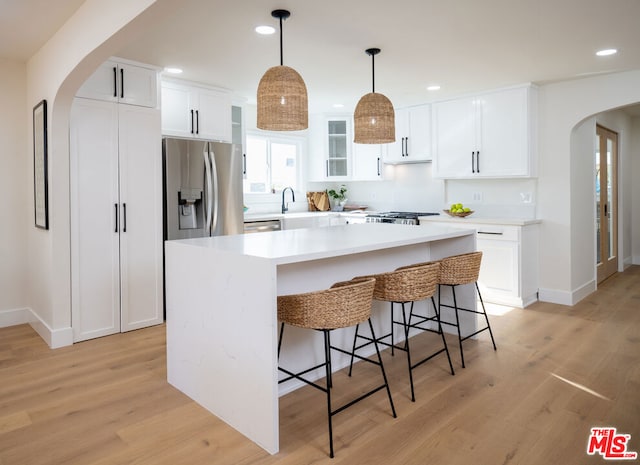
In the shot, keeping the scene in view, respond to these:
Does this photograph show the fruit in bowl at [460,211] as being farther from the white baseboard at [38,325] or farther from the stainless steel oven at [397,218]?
the white baseboard at [38,325]

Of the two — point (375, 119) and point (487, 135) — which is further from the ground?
point (487, 135)

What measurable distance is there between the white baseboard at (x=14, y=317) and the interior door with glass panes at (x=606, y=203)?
21.0 ft

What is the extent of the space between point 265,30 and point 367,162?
334cm

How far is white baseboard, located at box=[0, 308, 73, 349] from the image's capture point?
3.52 m

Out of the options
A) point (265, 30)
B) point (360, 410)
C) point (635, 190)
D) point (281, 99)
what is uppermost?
point (265, 30)

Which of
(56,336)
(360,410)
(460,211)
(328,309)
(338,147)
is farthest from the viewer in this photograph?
(338,147)

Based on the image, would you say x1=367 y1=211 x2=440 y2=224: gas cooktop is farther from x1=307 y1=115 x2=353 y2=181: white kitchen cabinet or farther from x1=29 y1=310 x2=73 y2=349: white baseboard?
x1=29 y1=310 x2=73 y2=349: white baseboard

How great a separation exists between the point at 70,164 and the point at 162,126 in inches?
40.3

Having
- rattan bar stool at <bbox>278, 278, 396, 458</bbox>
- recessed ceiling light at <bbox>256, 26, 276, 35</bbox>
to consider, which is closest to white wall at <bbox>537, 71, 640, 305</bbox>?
recessed ceiling light at <bbox>256, 26, 276, 35</bbox>

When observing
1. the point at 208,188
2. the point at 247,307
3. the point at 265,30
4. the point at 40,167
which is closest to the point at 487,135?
the point at 265,30

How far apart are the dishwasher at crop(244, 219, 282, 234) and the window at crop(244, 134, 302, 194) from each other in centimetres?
74

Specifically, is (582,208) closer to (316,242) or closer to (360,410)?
(316,242)

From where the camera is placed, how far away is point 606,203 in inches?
235

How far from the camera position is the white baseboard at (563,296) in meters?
4.70
